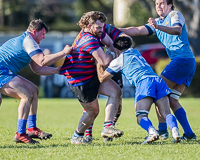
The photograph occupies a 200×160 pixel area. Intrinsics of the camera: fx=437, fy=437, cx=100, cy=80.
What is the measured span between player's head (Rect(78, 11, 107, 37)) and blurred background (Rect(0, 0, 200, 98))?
417 cm

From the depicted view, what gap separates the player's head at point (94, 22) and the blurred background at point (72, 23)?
4169mm

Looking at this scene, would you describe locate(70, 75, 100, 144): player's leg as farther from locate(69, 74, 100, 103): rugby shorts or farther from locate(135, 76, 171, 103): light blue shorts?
locate(135, 76, 171, 103): light blue shorts

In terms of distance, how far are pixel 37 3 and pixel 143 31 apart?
36.8 meters

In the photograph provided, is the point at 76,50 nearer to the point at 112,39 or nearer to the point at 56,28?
the point at 112,39

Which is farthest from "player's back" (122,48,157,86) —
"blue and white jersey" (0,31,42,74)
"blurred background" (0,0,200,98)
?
"blurred background" (0,0,200,98)

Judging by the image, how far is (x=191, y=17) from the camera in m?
22.1

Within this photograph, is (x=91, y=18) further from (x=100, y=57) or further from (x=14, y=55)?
(x=14, y=55)

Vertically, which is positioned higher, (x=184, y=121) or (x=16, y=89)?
(x=16, y=89)

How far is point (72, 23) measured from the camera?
3941 centimetres

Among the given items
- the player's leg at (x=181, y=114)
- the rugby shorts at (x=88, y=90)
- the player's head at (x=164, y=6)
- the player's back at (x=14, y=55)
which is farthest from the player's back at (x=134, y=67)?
the player's back at (x=14, y=55)

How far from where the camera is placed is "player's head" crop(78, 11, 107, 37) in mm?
6176

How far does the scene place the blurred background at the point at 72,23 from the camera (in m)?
19.1

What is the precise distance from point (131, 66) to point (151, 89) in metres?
0.43


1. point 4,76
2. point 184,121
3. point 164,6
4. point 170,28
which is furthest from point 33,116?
point 164,6
